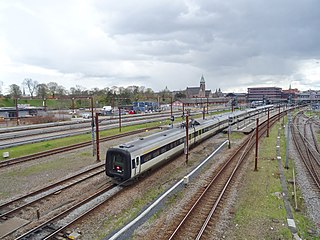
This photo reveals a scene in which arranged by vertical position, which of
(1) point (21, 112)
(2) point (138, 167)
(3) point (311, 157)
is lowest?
(3) point (311, 157)

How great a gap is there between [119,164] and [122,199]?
8.06 ft

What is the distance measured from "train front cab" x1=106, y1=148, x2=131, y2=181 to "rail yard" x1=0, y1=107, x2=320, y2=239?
3.13 ft

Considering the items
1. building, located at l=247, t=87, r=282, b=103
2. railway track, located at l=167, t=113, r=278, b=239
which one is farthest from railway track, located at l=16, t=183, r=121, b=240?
building, located at l=247, t=87, r=282, b=103

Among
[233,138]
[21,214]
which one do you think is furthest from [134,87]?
[21,214]

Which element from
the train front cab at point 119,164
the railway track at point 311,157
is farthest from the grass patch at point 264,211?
the train front cab at point 119,164

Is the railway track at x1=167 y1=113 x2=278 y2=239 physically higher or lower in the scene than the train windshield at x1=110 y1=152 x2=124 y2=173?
lower

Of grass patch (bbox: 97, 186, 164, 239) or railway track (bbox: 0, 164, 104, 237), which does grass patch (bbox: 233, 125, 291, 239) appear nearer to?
grass patch (bbox: 97, 186, 164, 239)

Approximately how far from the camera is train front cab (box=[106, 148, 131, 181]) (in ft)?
54.1

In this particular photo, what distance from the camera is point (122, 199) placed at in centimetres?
1534

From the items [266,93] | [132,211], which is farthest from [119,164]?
[266,93]

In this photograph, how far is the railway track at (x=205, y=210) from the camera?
1170 cm

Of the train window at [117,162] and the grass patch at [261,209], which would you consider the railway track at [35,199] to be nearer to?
the train window at [117,162]

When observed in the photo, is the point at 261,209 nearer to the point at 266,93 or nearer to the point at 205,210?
the point at 205,210

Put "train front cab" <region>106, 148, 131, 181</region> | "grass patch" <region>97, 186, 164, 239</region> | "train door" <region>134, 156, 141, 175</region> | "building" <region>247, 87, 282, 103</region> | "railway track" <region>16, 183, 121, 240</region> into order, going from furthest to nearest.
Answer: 1. "building" <region>247, 87, 282, 103</region>
2. "train door" <region>134, 156, 141, 175</region>
3. "train front cab" <region>106, 148, 131, 181</region>
4. "grass patch" <region>97, 186, 164, 239</region>
5. "railway track" <region>16, 183, 121, 240</region>
